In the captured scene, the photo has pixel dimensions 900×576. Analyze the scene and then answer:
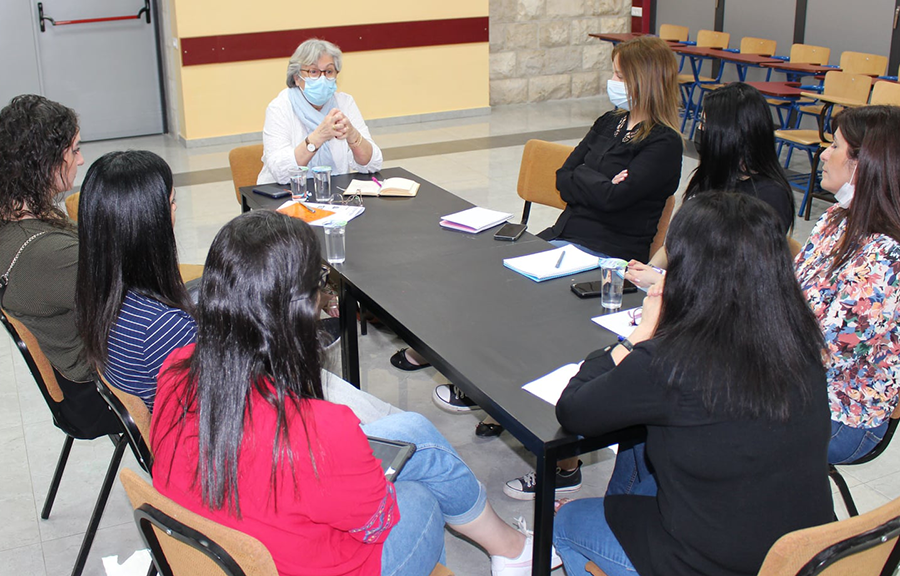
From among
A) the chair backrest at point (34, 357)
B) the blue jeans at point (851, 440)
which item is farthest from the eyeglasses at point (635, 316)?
the chair backrest at point (34, 357)

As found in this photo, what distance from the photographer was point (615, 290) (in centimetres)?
230

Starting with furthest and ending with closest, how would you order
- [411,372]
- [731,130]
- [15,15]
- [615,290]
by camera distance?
[15,15] → [411,372] → [731,130] → [615,290]

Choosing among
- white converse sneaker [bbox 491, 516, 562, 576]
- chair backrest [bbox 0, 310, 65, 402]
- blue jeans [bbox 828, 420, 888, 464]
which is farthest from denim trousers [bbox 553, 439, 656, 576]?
chair backrest [bbox 0, 310, 65, 402]

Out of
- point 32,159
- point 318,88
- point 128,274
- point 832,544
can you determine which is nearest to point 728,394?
point 832,544

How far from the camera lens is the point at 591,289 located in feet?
7.93

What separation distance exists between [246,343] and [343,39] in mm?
6336

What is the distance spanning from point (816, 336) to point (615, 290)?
770 mm

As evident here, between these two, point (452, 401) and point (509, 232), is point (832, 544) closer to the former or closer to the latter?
point (509, 232)

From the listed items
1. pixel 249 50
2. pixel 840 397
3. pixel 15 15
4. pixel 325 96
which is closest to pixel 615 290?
pixel 840 397

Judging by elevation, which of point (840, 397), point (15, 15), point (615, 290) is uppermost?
point (15, 15)

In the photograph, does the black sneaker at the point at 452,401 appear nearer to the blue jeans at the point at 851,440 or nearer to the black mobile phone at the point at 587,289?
the black mobile phone at the point at 587,289

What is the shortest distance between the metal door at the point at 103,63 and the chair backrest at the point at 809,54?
208 inches

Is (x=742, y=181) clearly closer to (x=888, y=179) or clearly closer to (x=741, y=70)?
(x=888, y=179)

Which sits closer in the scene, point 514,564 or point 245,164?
point 514,564
